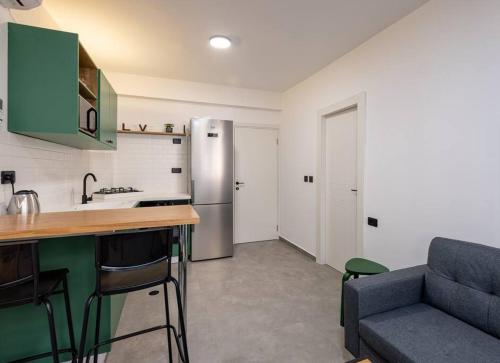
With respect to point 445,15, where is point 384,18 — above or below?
above

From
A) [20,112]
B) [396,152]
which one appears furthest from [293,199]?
[20,112]

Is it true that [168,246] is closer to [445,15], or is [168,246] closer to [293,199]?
[445,15]

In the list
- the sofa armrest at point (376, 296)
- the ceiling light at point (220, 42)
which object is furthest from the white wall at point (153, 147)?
the sofa armrest at point (376, 296)

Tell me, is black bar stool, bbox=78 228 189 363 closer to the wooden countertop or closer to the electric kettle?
the wooden countertop

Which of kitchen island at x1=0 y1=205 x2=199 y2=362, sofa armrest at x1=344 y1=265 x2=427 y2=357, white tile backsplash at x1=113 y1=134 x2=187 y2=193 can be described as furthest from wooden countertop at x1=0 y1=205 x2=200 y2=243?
white tile backsplash at x1=113 y1=134 x2=187 y2=193

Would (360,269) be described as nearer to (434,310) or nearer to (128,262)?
(434,310)

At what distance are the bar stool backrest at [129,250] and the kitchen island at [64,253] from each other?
44mm

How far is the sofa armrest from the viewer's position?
159cm

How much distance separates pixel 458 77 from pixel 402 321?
1.76 metres

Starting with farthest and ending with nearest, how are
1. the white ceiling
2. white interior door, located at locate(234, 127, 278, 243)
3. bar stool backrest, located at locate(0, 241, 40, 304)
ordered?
white interior door, located at locate(234, 127, 278, 243) < the white ceiling < bar stool backrest, located at locate(0, 241, 40, 304)

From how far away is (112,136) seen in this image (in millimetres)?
3102

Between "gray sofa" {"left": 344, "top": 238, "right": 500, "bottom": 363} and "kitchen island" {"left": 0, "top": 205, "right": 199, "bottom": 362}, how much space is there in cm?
119

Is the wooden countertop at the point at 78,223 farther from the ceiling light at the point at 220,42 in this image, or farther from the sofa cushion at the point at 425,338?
the ceiling light at the point at 220,42

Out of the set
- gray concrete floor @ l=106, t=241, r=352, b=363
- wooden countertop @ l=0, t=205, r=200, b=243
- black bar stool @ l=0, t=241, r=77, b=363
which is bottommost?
gray concrete floor @ l=106, t=241, r=352, b=363
